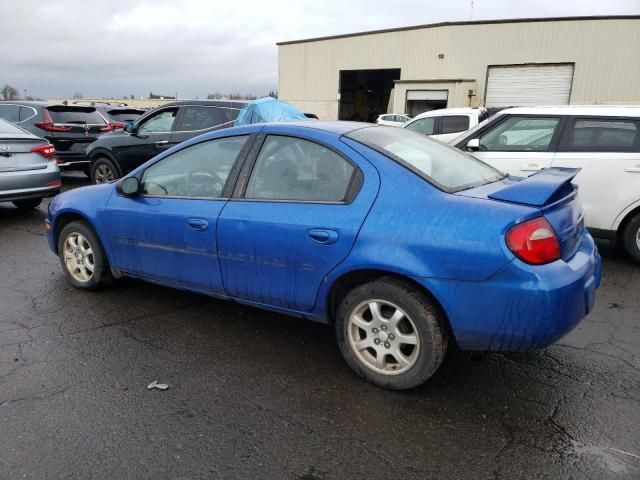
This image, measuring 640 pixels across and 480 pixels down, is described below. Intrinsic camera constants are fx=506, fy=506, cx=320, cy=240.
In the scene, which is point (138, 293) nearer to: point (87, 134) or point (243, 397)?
point (243, 397)

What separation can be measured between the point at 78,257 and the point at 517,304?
376 centimetres

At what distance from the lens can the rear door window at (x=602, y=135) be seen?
5.32m

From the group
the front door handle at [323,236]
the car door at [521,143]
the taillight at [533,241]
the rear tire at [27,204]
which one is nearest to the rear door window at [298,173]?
the front door handle at [323,236]

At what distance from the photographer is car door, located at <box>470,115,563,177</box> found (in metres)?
5.73

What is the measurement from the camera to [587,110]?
5590 millimetres

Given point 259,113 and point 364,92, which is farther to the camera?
point 364,92

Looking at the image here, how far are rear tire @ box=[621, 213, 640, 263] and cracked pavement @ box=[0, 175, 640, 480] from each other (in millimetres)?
1608

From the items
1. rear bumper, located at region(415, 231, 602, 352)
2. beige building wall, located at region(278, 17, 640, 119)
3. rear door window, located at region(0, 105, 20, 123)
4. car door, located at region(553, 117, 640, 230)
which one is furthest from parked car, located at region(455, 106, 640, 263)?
beige building wall, located at region(278, 17, 640, 119)

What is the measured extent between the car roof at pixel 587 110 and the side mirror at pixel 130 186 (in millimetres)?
4340

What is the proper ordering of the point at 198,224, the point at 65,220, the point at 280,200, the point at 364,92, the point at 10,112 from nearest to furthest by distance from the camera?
the point at 280,200
the point at 198,224
the point at 65,220
the point at 10,112
the point at 364,92

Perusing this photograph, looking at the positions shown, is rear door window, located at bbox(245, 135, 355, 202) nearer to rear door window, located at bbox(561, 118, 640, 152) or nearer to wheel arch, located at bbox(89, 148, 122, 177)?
rear door window, located at bbox(561, 118, 640, 152)

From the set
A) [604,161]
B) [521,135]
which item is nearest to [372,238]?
[604,161]

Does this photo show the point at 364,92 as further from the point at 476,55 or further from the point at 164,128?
the point at 164,128

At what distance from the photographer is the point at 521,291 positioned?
2500 mm
